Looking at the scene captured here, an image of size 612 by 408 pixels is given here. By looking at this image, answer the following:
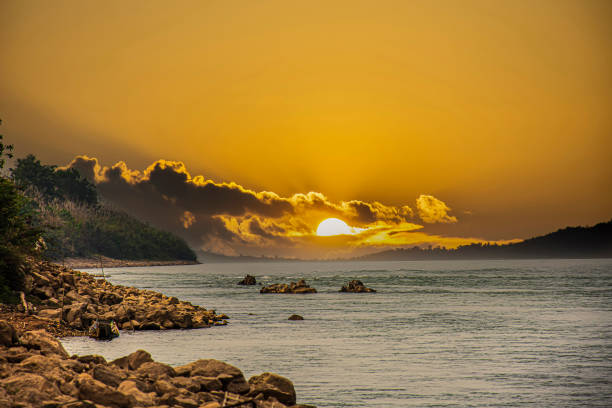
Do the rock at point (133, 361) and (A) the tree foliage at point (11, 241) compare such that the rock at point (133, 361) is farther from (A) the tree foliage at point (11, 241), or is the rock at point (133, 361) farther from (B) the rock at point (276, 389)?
(A) the tree foliage at point (11, 241)

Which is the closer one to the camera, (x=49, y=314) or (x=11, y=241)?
(x=49, y=314)

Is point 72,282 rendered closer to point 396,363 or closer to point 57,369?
point 396,363

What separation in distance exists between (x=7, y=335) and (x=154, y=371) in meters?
5.34

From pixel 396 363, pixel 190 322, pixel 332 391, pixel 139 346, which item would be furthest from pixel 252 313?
pixel 332 391

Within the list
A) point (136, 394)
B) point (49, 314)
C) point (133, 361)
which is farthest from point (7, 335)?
point (49, 314)

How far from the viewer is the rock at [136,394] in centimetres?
1753

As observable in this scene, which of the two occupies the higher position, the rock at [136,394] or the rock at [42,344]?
the rock at [42,344]

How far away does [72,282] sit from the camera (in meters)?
53.1

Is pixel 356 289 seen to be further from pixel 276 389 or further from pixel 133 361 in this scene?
pixel 276 389

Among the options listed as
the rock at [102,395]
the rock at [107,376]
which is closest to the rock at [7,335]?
the rock at [107,376]

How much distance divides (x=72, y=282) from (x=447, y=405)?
1568 inches

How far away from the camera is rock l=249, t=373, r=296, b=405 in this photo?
19578 mm

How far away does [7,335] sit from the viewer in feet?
68.8

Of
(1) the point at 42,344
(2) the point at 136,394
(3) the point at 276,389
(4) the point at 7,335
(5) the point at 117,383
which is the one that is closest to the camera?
(2) the point at 136,394
